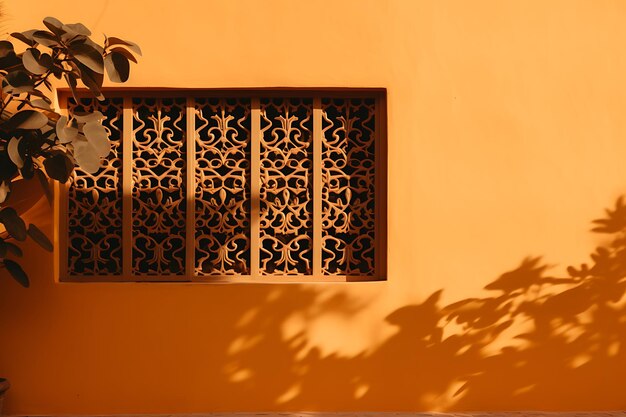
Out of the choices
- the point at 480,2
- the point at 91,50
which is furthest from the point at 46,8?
the point at 480,2

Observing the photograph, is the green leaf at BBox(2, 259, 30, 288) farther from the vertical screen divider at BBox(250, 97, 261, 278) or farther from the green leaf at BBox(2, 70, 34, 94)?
the vertical screen divider at BBox(250, 97, 261, 278)

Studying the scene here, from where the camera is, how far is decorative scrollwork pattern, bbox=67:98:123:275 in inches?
190

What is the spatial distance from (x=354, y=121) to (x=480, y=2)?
4.32ft

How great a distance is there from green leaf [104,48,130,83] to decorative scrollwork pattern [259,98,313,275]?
1371 mm

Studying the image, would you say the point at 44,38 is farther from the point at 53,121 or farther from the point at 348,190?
the point at 348,190

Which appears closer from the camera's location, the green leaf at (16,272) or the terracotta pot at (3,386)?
the green leaf at (16,272)

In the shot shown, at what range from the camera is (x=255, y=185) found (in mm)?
4824

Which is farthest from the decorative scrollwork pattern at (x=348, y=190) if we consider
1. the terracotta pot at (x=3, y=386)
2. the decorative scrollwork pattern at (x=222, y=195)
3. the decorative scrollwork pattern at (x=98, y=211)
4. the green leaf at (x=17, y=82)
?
the terracotta pot at (x=3, y=386)

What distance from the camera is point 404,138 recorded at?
4734mm

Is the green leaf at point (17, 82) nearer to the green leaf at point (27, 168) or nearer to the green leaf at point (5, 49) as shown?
the green leaf at point (5, 49)

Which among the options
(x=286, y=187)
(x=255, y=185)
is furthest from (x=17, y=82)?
(x=286, y=187)

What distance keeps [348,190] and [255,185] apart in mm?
731

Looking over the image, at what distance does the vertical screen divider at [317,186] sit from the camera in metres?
4.81

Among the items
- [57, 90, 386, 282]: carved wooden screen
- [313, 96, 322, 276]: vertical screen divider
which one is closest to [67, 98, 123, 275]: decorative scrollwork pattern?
[57, 90, 386, 282]: carved wooden screen
